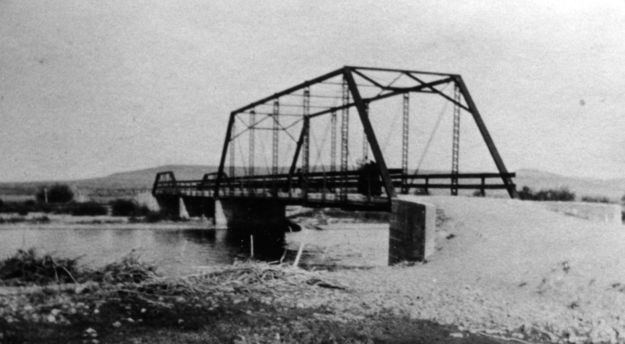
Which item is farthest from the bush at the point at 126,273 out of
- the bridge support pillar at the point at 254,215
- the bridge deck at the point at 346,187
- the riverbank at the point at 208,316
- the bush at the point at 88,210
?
the bush at the point at 88,210

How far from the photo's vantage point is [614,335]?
739cm

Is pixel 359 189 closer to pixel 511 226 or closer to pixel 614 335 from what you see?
pixel 511 226

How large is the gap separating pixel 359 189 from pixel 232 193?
21781 mm

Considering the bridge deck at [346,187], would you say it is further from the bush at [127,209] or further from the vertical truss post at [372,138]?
the bush at [127,209]

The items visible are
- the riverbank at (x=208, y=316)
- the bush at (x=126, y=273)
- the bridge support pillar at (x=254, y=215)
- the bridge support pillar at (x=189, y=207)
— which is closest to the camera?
the riverbank at (x=208, y=316)

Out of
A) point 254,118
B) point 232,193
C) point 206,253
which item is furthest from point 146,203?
point 206,253

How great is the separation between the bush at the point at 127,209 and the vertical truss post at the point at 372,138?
37142 millimetres

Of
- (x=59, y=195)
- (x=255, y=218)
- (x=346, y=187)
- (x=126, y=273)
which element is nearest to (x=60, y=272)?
(x=126, y=273)

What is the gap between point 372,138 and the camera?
1911 centimetres

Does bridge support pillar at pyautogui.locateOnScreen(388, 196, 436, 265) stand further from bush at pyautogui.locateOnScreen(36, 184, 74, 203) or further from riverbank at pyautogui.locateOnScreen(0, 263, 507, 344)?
bush at pyautogui.locateOnScreen(36, 184, 74, 203)

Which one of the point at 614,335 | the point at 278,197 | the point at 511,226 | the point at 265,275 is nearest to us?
the point at 614,335

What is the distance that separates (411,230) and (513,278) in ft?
→ 14.9

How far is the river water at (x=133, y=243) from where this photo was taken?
23328 millimetres

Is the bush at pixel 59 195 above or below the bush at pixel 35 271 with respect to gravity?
below
